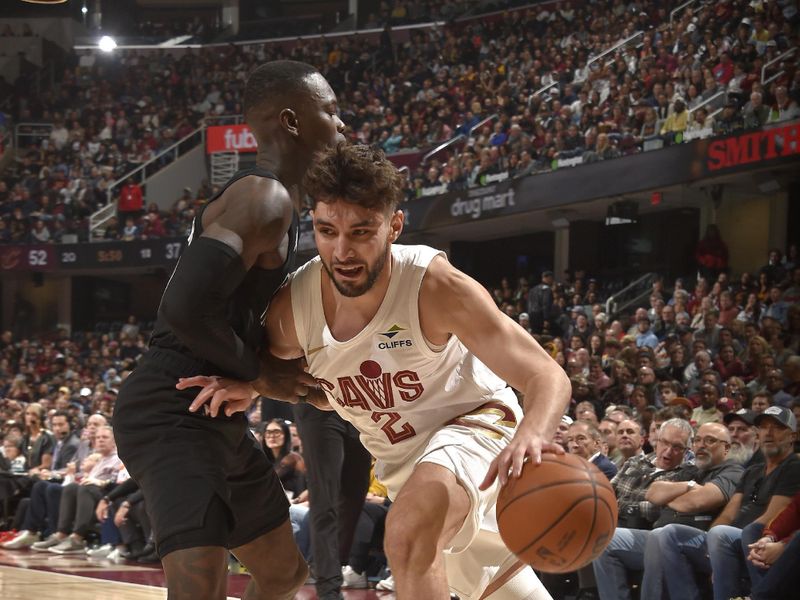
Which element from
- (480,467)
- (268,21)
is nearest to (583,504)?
(480,467)

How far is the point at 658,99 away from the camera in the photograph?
541 inches

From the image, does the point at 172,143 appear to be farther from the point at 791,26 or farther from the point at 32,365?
the point at 791,26

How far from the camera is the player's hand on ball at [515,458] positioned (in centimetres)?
259

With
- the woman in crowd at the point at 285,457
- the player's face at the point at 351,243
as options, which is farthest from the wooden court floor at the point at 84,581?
the player's face at the point at 351,243

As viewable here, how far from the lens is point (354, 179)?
290 cm

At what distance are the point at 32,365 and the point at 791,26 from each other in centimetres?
1562

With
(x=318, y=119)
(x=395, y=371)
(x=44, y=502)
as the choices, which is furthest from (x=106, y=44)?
(x=395, y=371)

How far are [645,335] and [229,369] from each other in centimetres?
873

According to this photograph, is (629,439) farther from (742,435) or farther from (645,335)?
(645,335)

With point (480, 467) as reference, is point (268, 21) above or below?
above

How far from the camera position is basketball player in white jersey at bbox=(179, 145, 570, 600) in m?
2.72

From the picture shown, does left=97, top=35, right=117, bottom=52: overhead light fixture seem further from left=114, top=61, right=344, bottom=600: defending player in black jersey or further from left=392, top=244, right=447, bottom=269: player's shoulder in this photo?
left=392, top=244, right=447, bottom=269: player's shoulder

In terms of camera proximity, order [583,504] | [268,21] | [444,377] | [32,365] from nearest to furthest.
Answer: [583,504] < [444,377] < [32,365] < [268,21]

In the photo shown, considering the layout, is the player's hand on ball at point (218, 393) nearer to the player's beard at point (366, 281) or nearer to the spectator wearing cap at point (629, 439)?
the player's beard at point (366, 281)
